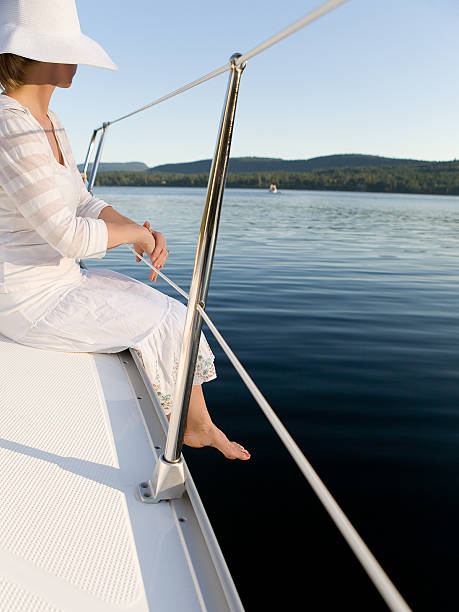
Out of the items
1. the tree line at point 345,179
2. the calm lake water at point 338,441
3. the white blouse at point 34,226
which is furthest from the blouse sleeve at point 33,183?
the tree line at point 345,179

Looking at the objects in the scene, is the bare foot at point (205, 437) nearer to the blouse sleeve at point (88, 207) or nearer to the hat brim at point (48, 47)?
the blouse sleeve at point (88, 207)

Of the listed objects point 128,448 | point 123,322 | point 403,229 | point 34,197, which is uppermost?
point 34,197

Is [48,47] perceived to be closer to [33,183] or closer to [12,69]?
[12,69]

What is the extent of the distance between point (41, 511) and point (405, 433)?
171cm

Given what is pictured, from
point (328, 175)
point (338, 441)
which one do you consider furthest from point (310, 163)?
point (338, 441)

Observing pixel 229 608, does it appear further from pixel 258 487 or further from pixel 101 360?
pixel 258 487

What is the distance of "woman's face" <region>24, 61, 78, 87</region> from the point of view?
122 cm

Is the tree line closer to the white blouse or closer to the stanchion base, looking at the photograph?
the white blouse

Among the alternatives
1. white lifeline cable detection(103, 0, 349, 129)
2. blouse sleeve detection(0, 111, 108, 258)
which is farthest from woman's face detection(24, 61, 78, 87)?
white lifeline cable detection(103, 0, 349, 129)

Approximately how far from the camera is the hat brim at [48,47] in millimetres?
1132

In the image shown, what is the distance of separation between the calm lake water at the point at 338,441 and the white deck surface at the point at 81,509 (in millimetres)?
559

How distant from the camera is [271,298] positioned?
4.71 metres

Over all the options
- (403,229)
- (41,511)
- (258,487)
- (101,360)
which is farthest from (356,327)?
(403,229)

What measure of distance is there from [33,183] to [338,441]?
150 cm
